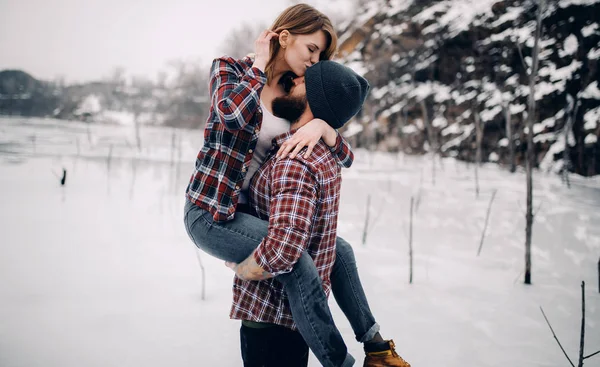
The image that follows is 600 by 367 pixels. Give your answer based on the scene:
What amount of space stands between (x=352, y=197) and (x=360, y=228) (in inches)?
65.4

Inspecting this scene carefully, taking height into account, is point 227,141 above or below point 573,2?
below

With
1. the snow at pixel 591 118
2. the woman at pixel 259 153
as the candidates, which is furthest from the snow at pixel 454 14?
the woman at pixel 259 153

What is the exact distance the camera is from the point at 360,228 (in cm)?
405

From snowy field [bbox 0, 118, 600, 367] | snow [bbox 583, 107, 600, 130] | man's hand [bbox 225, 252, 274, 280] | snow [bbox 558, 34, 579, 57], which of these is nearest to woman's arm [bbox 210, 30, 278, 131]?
man's hand [bbox 225, 252, 274, 280]

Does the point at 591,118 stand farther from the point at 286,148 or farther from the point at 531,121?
the point at 286,148

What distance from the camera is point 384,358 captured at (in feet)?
4.35

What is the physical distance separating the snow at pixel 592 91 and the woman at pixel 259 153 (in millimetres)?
9003

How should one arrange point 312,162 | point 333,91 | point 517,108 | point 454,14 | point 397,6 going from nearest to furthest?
point 312,162, point 333,91, point 517,108, point 454,14, point 397,6

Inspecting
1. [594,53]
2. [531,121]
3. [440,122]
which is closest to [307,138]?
[531,121]

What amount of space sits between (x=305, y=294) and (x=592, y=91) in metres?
9.61

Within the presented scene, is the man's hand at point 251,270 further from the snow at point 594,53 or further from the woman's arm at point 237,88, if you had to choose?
the snow at point 594,53

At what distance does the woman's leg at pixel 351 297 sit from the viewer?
138 centimetres

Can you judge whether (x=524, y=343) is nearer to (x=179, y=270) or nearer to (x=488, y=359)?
(x=488, y=359)

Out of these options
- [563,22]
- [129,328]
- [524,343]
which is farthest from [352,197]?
[563,22]
